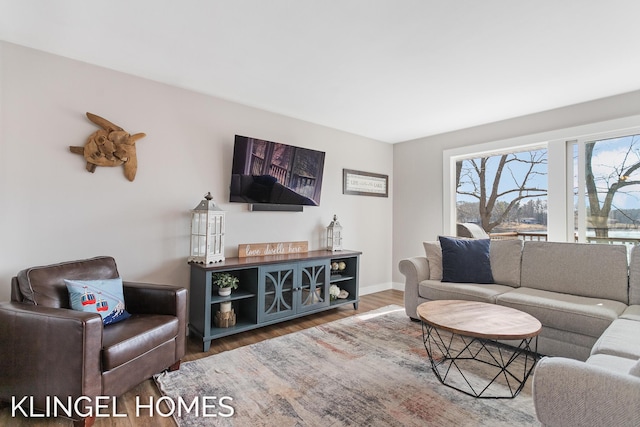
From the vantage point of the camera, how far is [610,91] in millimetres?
2891

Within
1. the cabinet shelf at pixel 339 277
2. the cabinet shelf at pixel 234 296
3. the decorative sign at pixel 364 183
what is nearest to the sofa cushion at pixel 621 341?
the cabinet shelf at pixel 339 277

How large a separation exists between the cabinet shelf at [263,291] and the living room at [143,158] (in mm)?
360

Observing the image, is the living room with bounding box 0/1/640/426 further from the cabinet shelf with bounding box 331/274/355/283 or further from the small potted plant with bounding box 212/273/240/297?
the cabinet shelf with bounding box 331/274/355/283

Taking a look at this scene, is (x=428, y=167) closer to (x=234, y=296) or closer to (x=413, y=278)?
(x=413, y=278)

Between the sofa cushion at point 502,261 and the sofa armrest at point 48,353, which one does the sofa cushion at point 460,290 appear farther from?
the sofa armrest at point 48,353

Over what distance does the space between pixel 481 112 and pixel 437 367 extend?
107 inches

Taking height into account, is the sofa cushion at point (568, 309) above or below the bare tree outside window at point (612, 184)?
below

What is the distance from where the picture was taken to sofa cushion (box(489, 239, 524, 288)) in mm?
3051

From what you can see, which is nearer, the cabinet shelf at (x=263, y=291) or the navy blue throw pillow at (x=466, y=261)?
the cabinet shelf at (x=263, y=291)

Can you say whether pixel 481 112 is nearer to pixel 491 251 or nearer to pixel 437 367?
pixel 491 251

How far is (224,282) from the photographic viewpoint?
8.96 ft

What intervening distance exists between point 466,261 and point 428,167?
5.69 ft

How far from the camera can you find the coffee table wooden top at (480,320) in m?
1.78

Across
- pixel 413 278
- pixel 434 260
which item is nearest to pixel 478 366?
pixel 413 278
